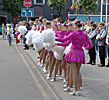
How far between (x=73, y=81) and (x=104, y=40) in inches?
271

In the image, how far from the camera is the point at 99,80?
458 inches

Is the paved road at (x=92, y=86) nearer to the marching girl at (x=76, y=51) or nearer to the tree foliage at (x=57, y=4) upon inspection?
the marching girl at (x=76, y=51)

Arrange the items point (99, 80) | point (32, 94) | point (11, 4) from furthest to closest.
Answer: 1. point (11, 4)
2. point (99, 80)
3. point (32, 94)

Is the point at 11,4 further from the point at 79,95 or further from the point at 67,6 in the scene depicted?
the point at 79,95

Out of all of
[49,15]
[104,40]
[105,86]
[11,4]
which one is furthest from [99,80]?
[49,15]

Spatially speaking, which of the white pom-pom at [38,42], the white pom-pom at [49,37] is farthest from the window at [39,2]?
the white pom-pom at [49,37]

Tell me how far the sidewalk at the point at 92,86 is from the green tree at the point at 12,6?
141 ft

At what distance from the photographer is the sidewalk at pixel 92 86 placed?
28.8 feet

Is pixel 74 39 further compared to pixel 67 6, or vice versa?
pixel 67 6

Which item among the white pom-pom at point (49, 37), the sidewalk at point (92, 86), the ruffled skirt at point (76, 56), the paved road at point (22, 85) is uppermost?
the white pom-pom at point (49, 37)

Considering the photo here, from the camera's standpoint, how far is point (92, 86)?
10.4 m

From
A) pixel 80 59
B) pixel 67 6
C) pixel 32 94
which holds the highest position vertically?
pixel 67 6

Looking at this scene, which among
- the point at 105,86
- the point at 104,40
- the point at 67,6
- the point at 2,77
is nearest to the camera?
the point at 105,86

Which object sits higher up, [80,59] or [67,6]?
[67,6]
